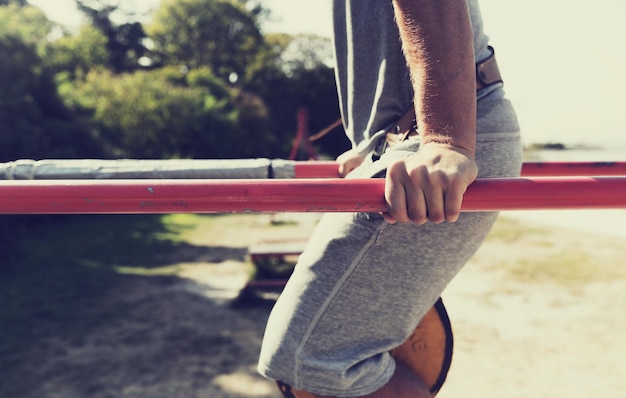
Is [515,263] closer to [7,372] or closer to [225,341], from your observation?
[225,341]

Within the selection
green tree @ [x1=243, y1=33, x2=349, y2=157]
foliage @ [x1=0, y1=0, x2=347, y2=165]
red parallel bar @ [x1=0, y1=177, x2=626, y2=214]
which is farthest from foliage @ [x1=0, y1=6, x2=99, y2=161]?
green tree @ [x1=243, y1=33, x2=349, y2=157]

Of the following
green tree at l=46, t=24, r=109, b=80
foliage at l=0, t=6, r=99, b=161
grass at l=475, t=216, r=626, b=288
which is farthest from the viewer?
green tree at l=46, t=24, r=109, b=80

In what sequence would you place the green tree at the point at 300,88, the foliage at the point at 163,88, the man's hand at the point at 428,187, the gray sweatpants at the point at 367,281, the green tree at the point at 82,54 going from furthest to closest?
the green tree at the point at 300,88, the green tree at the point at 82,54, the foliage at the point at 163,88, the gray sweatpants at the point at 367,281, the man's hand at the point at 428,187

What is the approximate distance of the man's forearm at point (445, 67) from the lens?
3.05 ft

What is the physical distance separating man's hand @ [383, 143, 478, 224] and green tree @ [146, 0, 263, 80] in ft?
82.4

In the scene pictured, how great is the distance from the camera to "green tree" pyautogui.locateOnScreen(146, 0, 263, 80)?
25359 mm

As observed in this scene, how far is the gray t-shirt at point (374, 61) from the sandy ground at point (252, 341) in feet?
7.28

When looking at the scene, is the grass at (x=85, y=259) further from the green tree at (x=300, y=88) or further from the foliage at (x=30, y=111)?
the green tree at (x=300, y=88)

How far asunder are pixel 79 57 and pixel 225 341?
61.2ft

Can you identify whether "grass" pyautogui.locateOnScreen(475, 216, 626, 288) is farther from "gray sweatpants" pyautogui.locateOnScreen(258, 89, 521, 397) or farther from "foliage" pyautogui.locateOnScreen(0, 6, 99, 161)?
"foliage" pyautogui.locateOnScreen(0, 6, 99, 161)

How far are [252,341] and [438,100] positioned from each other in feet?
10.1

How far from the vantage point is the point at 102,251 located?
6.09 meters

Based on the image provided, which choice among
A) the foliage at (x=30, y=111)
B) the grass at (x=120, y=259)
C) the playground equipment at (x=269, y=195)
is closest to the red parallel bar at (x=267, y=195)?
the playground equipment at (x=269, y=195)

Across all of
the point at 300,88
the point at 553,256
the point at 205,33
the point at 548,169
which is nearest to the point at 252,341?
the point at 548,169
